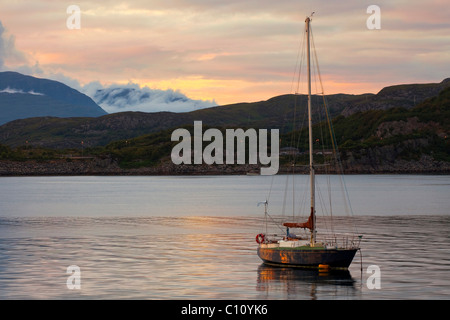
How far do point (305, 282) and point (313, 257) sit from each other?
3551mm

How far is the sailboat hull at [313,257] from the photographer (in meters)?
44.9

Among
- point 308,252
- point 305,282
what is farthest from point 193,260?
point 305,282

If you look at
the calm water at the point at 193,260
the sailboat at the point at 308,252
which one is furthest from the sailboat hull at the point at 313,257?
the calm water at the point at 193,260

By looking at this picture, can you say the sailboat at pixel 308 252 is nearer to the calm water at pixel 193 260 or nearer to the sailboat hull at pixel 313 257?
the sailboat hull at pixel 313 257

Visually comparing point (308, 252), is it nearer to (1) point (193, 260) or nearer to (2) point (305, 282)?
(2) point (305, 282)

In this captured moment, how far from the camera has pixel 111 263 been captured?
165ft

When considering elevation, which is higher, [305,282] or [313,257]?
[313,257]

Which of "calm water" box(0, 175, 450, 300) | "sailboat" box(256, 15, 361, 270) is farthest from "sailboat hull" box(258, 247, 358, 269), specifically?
"calm water" box(0, 175, 450, 300)

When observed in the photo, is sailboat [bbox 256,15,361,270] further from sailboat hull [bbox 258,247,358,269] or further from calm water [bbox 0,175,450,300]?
calm water [bbox 0,175,450,300]

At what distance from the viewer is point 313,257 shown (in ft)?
148

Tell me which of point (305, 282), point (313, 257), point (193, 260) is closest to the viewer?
point (305, 282)

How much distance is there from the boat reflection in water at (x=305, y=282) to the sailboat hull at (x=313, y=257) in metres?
0.43
